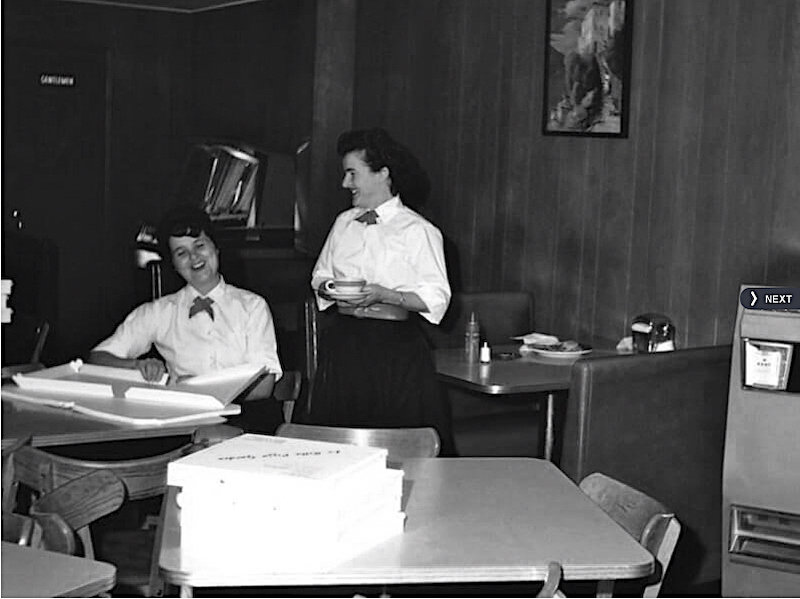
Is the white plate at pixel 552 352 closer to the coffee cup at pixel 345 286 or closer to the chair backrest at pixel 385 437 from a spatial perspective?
the coffee cup at pixel 345 286

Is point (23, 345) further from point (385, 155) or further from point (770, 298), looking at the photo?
point (770, 298)

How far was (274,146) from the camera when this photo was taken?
832 centimetres

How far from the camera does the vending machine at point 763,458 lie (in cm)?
415

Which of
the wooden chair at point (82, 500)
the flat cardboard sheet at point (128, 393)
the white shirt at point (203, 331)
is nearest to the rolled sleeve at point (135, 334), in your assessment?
the white shirt at point (203, 331)

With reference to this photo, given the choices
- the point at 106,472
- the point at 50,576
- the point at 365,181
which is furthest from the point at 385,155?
the point at 50,576

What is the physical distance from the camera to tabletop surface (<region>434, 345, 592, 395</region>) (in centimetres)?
476

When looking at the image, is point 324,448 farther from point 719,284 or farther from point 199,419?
point 719,284

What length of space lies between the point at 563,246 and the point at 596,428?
5.73ft

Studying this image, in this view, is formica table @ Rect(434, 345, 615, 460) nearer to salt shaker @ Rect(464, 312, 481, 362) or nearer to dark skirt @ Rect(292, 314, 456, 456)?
salt shaker @ Rect(464, 312, 481, 362)

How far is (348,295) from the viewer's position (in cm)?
472

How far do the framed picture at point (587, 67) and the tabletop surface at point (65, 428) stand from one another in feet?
8.02

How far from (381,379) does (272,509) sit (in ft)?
7.58

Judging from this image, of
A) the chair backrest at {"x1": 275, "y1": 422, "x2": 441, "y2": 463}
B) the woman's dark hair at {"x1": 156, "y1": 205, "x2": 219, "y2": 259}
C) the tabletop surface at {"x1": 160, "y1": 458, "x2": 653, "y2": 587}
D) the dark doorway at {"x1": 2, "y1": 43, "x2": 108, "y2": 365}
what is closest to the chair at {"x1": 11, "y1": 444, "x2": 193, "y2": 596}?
the chair backrest at {"x1": 275, "y1": 422, "x2": 441, "y2": 463}

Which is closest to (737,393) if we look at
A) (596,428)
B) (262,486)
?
(596,428)
